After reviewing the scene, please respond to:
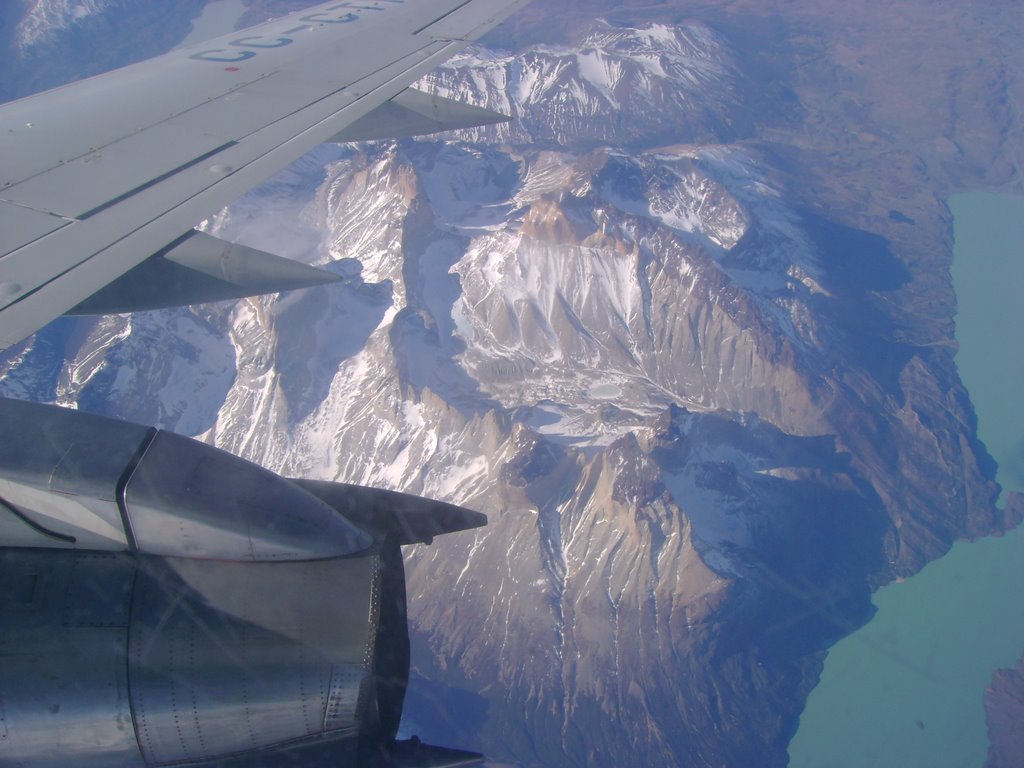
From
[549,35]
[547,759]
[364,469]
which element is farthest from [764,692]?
[549,35]

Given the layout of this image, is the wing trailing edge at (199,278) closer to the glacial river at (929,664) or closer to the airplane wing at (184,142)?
the airplane wing at (184,142)

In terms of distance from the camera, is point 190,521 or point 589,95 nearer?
point 190,521

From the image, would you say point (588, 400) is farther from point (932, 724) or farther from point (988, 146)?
point (988, 146)

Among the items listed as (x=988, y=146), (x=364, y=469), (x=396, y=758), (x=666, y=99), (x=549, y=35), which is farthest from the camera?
(x=549, y=35)

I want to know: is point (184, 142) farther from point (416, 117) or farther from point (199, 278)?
point (416, 117)

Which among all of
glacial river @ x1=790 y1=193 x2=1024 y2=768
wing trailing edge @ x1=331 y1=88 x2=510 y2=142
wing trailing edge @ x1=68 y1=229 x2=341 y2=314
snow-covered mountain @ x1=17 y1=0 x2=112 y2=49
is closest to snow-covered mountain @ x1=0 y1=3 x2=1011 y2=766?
snow-covered mountain @ x1=17 y1=0 x2=112 y2=49

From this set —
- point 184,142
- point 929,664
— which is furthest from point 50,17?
point 929,664
